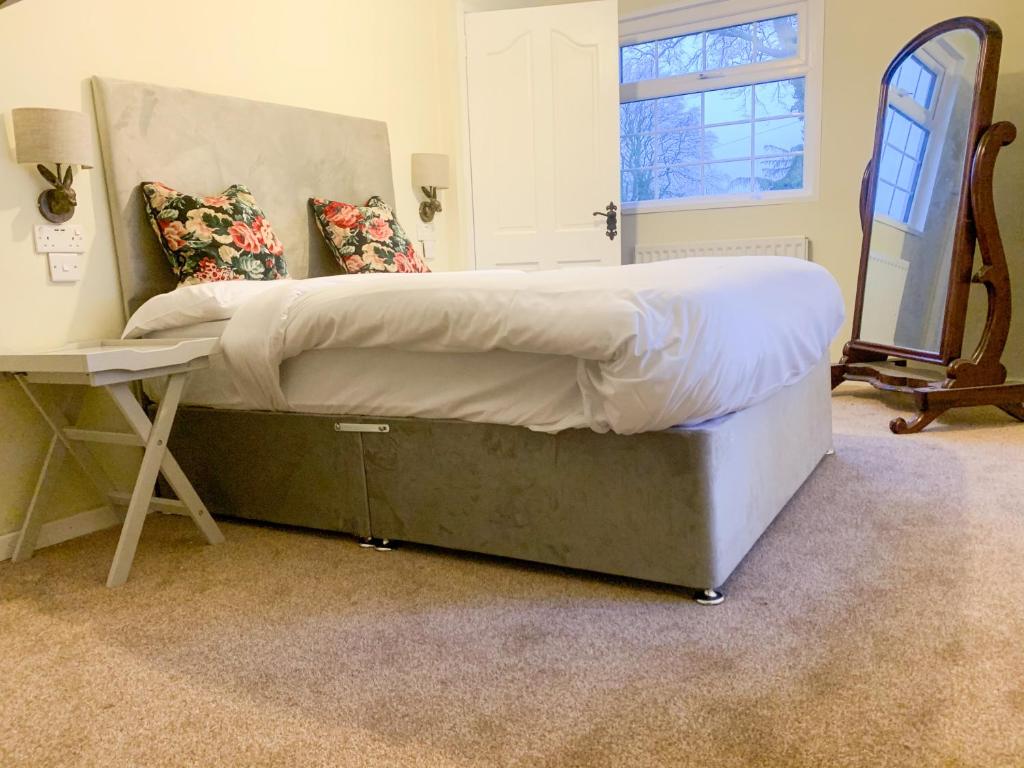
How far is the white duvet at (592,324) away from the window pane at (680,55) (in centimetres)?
266

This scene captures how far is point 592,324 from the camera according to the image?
145 centimetres

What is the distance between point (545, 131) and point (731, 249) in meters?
1.22

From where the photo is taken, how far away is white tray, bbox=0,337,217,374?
1.68 metres

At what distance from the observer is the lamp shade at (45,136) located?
2.00 m

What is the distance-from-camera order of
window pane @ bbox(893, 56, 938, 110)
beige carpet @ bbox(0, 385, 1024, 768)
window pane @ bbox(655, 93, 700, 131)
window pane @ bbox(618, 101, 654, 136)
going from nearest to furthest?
beige carpet @ bbox(0, 385, 1024, 768) → window pane @ bbox(893, 56, 938, 110) → window pane @ bbox(655, 93, 700, 131) → window pane @ bbox(618, 101, 654, 136)

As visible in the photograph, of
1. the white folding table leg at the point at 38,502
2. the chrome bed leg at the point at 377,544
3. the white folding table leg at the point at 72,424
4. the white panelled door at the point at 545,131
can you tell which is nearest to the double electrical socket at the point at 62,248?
the white folding table leg at the point at 72,424

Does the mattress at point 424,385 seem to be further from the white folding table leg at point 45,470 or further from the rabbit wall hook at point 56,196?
the rabbit wall hook at point 56,196

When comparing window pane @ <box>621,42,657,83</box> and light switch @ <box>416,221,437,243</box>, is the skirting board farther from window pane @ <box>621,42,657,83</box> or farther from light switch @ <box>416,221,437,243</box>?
window pane @ <box>621,42,657,83</box>

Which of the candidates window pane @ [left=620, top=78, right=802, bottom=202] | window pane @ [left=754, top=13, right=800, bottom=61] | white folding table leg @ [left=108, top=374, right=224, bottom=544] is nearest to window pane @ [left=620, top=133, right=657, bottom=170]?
window pane @ [left=620, top=78, right=802, bottom=202]

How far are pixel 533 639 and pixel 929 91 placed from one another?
10.0 ft

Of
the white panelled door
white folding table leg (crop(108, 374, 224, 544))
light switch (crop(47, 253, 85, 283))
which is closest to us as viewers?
white folding table leg (crop(108, 374, 224, 544))

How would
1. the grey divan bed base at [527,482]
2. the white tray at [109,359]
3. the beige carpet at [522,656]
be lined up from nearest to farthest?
the beige carpet at [522,656] < the grey divan bed base at [527,482] < the white tray at [109,359]

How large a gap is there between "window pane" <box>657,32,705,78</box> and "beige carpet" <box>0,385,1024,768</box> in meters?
3.18

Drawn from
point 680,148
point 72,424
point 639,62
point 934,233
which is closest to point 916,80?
point 934,233
